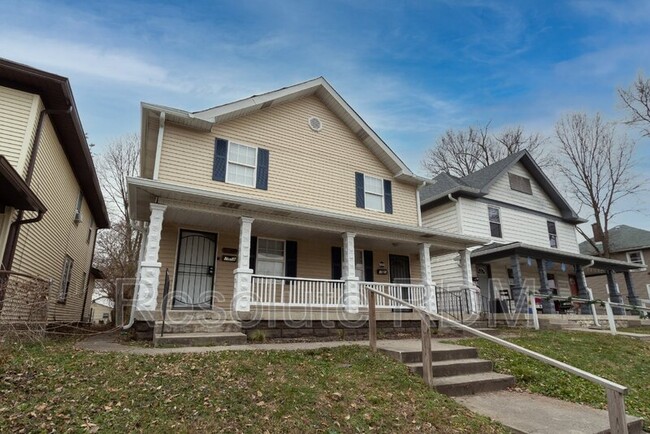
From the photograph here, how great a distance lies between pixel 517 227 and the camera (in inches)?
669

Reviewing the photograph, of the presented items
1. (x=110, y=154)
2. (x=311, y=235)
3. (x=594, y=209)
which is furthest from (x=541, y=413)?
(x=594, y=209)

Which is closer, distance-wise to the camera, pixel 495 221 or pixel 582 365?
pixel 582 365

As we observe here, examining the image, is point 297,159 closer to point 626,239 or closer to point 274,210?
point 274,210

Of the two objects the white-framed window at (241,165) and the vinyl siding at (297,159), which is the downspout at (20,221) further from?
the white-framed window at (241,165)

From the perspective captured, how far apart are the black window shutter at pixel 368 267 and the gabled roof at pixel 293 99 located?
2.97 metres

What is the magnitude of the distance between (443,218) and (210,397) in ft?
46.8

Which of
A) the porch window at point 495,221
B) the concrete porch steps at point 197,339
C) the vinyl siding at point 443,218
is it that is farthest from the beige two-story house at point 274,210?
the porch window at point 495,221

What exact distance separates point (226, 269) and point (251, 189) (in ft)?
7.71

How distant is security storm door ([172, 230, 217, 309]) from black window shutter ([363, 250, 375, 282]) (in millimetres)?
5065

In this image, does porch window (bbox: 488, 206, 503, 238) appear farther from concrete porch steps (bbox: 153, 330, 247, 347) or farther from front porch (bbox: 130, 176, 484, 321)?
concrete porch steps (bbox: 153, 330, 247, 347)

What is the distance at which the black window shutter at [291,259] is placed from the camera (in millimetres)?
11078

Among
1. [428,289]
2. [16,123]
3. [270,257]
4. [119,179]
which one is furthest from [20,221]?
[119,179]

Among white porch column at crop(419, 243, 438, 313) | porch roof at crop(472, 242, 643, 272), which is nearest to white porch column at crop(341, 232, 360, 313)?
white porch column at crop(419, 243, 438, 313)

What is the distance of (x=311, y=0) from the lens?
427 inches
